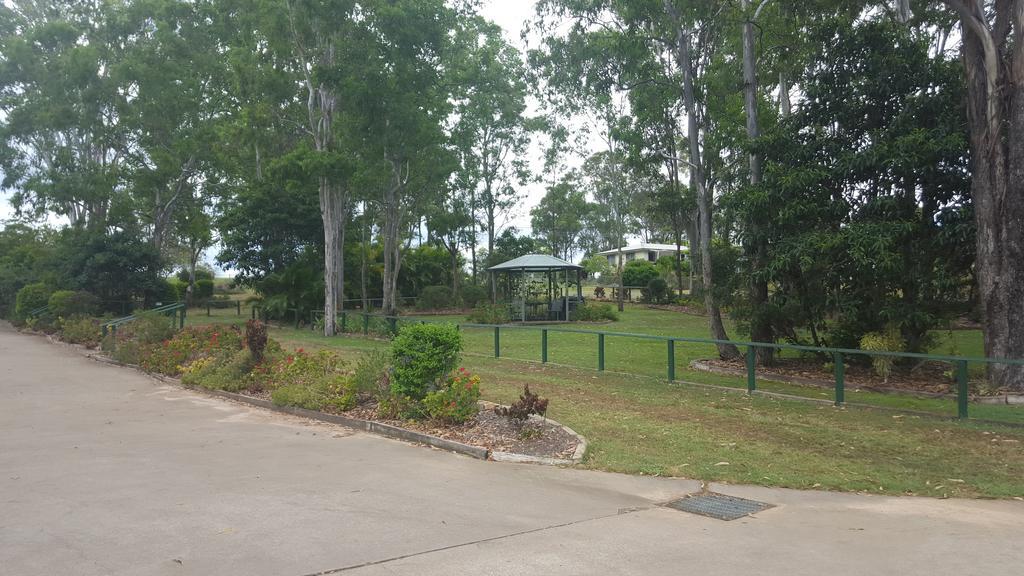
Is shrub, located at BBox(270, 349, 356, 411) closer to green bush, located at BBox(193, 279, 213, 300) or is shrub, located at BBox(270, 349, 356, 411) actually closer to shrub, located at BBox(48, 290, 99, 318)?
shrub, located at BBox(48, 290, 99, 318)

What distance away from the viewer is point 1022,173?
11445 mm

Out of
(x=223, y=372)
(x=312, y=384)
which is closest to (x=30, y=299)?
(x=223, y=372)

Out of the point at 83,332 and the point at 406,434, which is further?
the point at 83,332

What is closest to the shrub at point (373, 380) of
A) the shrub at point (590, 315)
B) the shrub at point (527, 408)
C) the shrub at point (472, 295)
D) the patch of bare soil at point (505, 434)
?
the patch of bare soil at point (505, 434)

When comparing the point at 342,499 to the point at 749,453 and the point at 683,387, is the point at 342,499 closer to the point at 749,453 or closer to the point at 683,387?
the point at 749,453

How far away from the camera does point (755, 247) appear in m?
14.9

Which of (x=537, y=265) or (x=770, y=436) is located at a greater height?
(x=537, y=265)

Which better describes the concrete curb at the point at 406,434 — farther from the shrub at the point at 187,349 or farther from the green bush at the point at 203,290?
the green bush at the point at 203,290

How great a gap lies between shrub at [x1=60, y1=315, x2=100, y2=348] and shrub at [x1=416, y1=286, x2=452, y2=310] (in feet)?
54.0

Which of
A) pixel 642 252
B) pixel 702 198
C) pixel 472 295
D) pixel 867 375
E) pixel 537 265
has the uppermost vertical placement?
pixel 642 252

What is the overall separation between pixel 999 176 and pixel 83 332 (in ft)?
74.2

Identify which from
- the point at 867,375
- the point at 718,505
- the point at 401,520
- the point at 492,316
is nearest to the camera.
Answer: the point at 401,520

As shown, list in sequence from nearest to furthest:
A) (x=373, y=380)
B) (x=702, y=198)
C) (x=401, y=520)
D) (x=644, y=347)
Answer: (x=401, y=520) → (x=373, y=380) → (x=702, y=198) → (x=644, y=347)

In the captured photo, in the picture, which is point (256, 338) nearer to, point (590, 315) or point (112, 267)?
point (590, 315)
